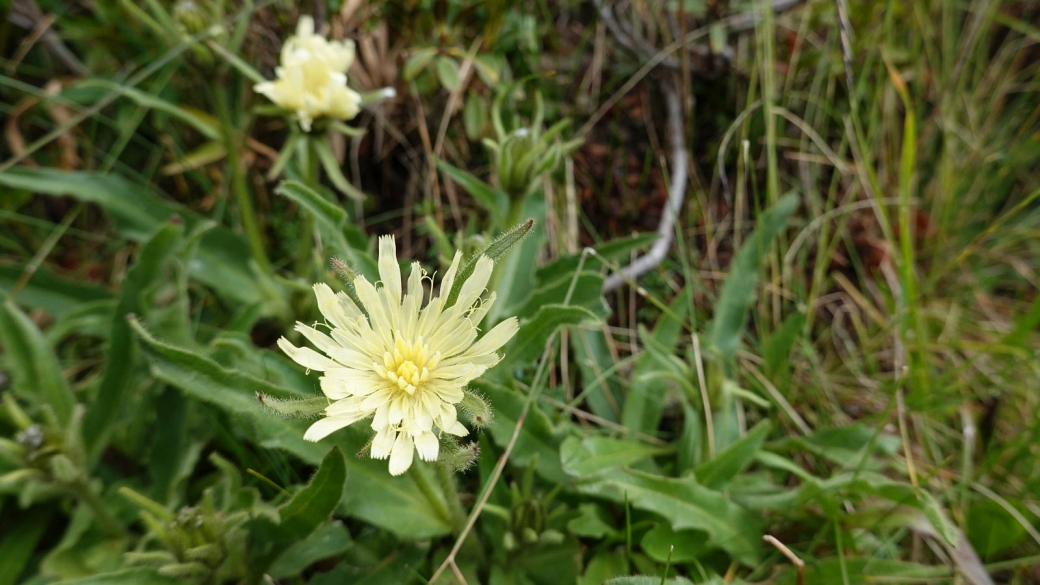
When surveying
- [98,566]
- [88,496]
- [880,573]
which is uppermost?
[88,496]

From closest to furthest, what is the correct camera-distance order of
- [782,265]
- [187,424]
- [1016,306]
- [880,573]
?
[880,573] → [187,424] → [782,265] → [1016,306]

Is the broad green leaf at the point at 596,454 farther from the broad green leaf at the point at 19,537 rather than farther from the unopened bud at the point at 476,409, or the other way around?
the broad green leaf at the point at 19,537

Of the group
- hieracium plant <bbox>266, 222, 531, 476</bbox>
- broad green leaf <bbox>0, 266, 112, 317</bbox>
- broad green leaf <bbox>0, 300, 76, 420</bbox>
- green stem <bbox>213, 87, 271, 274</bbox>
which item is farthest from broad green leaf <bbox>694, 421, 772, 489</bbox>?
broad green leaf <bbox>0, 266, 112, 317</bbox>

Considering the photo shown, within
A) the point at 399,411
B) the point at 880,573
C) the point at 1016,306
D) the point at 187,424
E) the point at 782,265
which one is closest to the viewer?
the point at 399,411

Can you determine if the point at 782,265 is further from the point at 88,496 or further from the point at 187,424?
the point at 88,496

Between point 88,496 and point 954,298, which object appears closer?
point 88,496

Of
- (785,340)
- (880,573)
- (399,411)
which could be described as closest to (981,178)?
(785,340)

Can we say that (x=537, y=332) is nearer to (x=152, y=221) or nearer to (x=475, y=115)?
(x=475, y=115)
